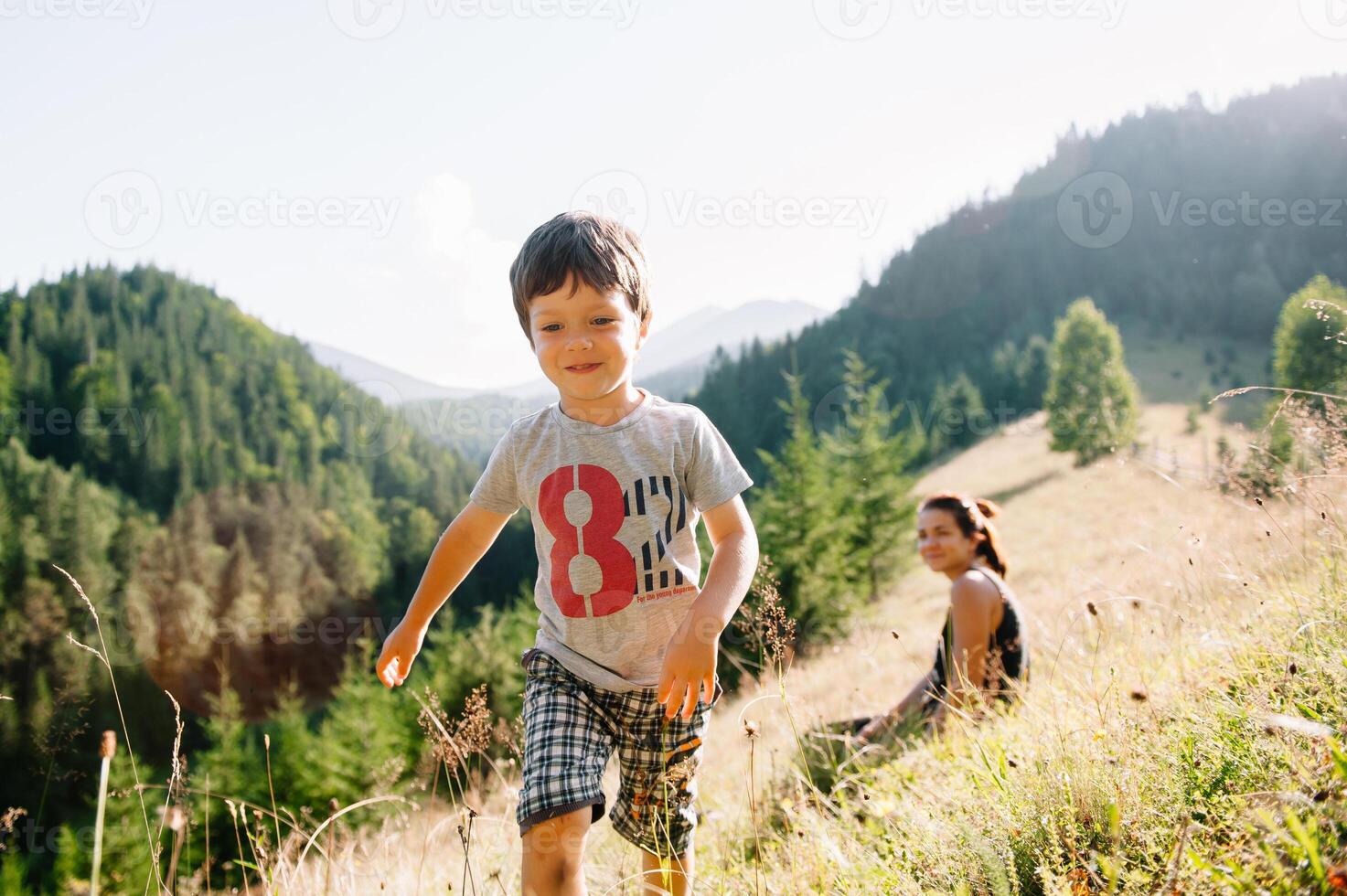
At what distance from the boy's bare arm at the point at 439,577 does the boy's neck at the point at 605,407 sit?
415mm

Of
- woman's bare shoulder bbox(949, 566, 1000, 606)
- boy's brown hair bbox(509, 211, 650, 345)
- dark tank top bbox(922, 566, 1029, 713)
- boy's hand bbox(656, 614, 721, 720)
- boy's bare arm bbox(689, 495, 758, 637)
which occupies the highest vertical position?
boy's brown hair bbox(509, 211, 650, 345)

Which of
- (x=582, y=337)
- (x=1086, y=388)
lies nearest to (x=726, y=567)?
(x=582, y=337)

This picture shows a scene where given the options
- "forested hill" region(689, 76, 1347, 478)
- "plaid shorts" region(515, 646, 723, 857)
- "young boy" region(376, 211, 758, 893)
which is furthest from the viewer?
"forested hill" region(689, 76, 1347, 478)

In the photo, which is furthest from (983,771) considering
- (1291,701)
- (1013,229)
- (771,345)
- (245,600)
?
(1013,229)

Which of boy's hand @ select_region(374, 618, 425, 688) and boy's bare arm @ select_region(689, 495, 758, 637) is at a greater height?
boy's bare arm @ select_region(689, 495, 758, 637)

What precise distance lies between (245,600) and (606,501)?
6717 cm

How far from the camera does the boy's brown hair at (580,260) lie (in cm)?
215

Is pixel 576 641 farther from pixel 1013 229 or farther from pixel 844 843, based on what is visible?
pixel 1013 229

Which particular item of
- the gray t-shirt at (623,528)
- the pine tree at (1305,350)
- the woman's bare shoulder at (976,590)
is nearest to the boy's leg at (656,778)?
the gray t-shirt at (623,528)

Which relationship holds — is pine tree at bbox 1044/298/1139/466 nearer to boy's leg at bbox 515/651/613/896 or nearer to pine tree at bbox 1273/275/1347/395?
pine tree at bbox 1273/275/1347/395

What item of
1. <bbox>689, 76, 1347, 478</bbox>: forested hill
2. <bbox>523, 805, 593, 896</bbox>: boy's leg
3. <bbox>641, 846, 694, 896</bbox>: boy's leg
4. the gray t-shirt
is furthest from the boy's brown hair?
<bbox>689, 76, 1347, 478</bbox>: forested hill

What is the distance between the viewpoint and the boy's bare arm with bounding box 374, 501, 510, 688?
7.61 feet

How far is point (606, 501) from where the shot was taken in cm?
222

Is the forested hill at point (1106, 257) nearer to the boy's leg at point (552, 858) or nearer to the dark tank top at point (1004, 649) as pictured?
the dark tank top at point (1004, 649)
